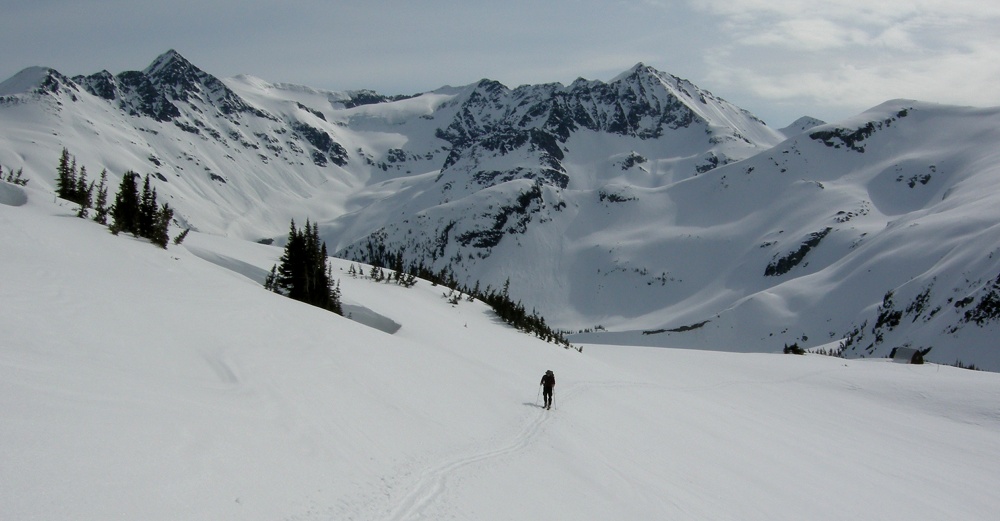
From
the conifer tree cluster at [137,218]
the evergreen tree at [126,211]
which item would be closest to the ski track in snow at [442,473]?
the conifer tree cluster at [137,218]

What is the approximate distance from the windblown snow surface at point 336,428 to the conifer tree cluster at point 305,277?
169 centimetres

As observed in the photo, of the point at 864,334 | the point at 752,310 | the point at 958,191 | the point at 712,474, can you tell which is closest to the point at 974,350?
the point at 864,334

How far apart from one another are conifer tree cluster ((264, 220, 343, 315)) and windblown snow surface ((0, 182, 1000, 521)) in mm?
1685

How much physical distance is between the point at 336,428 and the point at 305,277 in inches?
835

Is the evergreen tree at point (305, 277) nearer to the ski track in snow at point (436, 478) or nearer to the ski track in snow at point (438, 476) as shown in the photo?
the ski track in snow at point (438, 476)

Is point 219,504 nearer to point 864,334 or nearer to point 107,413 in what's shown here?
point 107,413

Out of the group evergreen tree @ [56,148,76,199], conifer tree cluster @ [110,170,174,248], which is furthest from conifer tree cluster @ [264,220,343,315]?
evergreen tree @ [56,148,76,199]

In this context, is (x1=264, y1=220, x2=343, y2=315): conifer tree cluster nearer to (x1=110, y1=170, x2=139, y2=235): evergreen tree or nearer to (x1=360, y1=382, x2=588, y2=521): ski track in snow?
(x1=110, y1=170, x2=139, y2=235): evergreen tree

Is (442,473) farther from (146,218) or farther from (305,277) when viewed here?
(305,277)

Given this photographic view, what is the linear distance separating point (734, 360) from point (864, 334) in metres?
58.4

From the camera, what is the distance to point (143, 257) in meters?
20.4

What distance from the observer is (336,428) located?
12.4 m

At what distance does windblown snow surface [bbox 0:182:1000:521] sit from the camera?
28.0 feet

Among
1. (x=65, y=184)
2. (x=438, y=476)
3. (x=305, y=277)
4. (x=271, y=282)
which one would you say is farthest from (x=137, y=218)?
(x=438, y=476)
